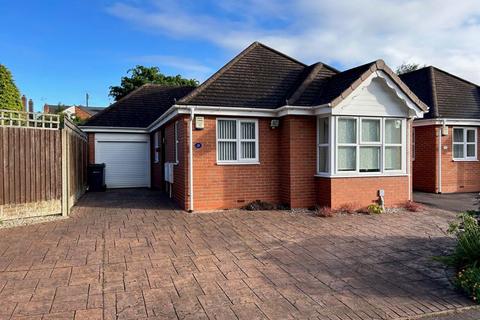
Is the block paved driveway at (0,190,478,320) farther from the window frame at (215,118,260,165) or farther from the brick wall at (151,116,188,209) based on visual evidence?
the window frame at (215,118,260,165)

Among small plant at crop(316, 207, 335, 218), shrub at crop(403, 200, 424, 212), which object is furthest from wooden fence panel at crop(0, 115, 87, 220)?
shrub at crop(403, 200, 424, 212)

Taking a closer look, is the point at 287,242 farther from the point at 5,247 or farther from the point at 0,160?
the point at 0,160

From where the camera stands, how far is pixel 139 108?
20578mm

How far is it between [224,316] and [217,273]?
4.75 ft

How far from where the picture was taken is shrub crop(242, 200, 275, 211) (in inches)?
455

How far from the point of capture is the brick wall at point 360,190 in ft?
36.3

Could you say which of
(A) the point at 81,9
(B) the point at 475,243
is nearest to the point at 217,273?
(B) the point at 475,243

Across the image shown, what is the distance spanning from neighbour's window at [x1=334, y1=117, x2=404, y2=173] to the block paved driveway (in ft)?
6.95

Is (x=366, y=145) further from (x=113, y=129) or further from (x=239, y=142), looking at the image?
(x=113, y=129)

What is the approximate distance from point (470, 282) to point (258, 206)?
6.99 m

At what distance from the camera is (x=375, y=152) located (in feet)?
38.0

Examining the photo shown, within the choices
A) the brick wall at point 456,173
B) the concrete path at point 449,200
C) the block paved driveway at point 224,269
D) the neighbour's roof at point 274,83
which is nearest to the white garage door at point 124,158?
the neighbour's roof at point 274,83

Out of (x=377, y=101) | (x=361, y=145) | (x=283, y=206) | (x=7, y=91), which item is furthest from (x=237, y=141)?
(x=7, y=91)

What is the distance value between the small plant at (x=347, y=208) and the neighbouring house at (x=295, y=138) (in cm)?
9
